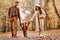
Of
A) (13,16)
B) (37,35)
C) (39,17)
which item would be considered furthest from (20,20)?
(37,35)

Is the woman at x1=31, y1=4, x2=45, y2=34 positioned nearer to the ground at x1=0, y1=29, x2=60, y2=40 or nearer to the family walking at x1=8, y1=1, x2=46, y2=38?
the family walking at x1=8, y1=1, x2=46, y2=38

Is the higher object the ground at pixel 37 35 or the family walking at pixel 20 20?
the family walking at pixel 20 20

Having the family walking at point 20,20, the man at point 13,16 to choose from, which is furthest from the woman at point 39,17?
the man at point 13,16

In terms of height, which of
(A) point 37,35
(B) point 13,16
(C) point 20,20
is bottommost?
(A) point 37,35

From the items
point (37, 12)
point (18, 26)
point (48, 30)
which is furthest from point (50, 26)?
point (18, 26)

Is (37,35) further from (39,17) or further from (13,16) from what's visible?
(13,16)

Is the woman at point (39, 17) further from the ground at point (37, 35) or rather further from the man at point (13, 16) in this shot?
the man at point (13, 16)

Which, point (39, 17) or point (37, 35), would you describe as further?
point (39, 17)

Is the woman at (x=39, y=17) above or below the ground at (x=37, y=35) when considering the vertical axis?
above

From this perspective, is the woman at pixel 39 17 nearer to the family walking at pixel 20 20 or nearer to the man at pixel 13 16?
the family walking at pixel 20 20

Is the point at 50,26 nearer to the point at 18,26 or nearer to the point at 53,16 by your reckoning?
the point at 53,16

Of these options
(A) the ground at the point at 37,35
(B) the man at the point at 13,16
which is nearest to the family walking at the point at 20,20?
(B) the man at the point at 13,16

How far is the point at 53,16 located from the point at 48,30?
462 millimetres

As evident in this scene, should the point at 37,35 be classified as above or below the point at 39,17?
below
